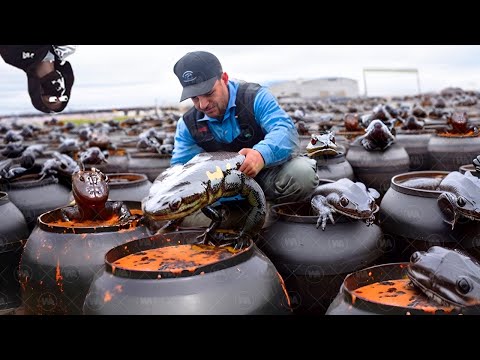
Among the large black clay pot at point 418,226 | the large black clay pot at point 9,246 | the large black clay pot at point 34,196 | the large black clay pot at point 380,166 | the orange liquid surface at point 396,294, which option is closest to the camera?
the orange liquid surface at point 396,294

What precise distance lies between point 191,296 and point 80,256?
1196mm

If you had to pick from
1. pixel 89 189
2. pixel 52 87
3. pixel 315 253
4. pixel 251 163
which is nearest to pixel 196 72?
pixel 251 163

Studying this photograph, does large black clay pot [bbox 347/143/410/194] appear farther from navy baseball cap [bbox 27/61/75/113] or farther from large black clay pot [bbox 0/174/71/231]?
navy baseball cap [bbox 27/61/75/113]

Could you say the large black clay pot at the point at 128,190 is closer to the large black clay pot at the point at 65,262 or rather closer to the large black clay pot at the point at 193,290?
the large black clay pot at the point at 65,262

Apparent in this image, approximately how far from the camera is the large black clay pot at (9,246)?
479cm

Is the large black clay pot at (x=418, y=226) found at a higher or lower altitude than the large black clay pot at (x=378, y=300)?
lower

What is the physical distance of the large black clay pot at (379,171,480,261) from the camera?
12.7 ft

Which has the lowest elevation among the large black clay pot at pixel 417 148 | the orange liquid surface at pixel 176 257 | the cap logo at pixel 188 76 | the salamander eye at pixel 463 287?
the large black clay pot at pixel 417 148

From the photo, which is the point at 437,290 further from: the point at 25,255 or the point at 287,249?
the point at 25,255

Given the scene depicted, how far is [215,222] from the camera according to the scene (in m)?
3.24

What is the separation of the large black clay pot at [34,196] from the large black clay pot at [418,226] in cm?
331

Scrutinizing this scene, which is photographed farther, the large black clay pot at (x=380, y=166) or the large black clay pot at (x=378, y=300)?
the large black clay pot at (x=380, y=166)

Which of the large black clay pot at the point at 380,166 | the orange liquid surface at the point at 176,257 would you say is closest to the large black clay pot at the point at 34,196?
the orange liquid surface at the point at 176,257

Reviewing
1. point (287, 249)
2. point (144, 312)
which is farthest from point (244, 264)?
point (287, 249)
